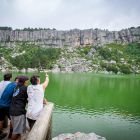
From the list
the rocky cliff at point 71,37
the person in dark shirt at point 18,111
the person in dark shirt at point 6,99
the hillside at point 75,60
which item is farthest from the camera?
the rocky cliff at point 71,37

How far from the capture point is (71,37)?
155 metres

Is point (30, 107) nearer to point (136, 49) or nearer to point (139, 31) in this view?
point (136, 49)

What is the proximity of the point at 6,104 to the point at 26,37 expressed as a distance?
169 metres

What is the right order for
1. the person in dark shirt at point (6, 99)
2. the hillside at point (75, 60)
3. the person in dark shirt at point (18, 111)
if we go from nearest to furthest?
the person in dark shirt at point (18, 111) → the person in dark shirt at point (6, 99) → the hillside at point (75, 60)

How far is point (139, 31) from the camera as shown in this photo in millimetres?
161500

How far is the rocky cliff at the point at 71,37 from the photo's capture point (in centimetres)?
14938

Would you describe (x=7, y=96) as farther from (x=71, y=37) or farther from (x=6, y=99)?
(x=71, y=37)

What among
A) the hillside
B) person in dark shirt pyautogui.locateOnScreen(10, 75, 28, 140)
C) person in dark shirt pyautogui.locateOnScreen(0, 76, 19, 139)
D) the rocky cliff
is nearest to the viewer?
person in dark shirt pyautogui.locateOnScreen(10, 75, 28, 140)

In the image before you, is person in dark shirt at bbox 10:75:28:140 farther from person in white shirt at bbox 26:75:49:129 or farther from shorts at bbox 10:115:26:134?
person in white shirt at bbox 26:75:49:129

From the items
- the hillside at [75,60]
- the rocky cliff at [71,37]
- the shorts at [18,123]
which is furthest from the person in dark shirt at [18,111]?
the rocky cliff at [71,37]

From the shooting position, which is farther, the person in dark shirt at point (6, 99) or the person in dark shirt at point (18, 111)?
the person in dark shirt at point (6, 99)

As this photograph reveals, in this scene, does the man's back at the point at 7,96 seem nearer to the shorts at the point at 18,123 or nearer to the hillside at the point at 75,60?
the shorts at the point at 18,123

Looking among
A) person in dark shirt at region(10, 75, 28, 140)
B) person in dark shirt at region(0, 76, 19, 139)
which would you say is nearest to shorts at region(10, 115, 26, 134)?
person in dark shirt at region(10, 75, 28, 140)

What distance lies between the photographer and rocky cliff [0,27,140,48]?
149 m
